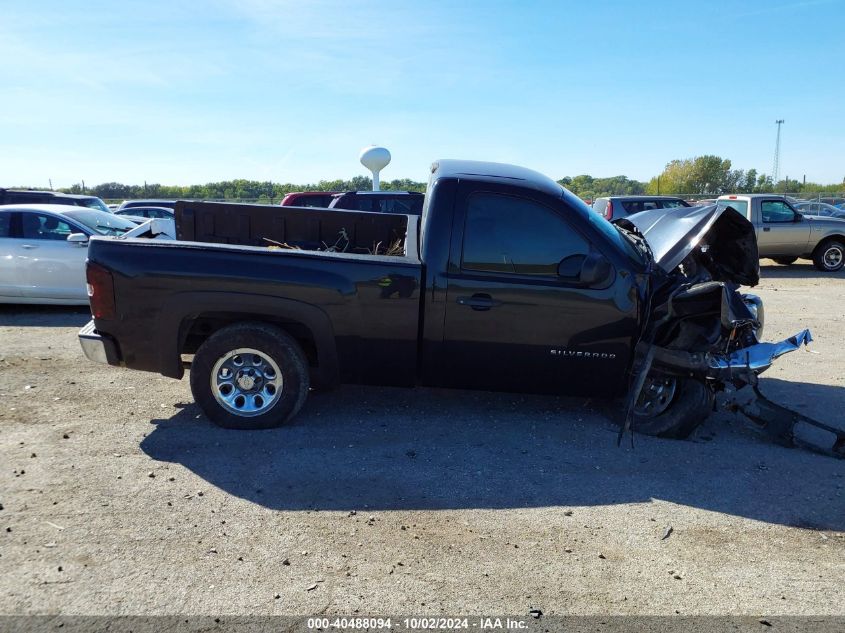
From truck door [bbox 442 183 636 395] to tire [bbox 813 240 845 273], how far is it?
13.9 meters

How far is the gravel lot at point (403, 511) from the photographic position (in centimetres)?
307

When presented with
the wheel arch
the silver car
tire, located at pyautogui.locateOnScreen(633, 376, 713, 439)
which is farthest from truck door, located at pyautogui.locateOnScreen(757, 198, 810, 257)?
tire, located at pyautogui.locateOnScreen(633, 376, 713, 439)

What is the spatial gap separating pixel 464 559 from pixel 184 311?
8.95 feet

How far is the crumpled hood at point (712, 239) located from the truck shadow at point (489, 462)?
1.31 metres

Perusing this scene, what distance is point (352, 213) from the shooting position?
666cm

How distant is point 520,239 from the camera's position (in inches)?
187

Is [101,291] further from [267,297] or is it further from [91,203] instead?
[91,203]

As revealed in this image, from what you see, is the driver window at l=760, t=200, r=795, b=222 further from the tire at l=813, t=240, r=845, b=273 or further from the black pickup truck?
the black pickup truck

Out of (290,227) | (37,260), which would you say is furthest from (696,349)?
(37,260)

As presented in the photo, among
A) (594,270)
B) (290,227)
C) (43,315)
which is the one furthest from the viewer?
(43,315)

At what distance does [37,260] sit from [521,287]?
7620mm

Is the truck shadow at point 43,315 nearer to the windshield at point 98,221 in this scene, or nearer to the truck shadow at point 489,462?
the windshield at point 98,221

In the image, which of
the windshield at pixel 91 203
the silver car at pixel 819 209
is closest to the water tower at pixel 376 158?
the windshield at pixel 91 203

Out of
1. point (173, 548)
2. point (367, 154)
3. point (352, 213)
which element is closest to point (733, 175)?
point (367, 154)
